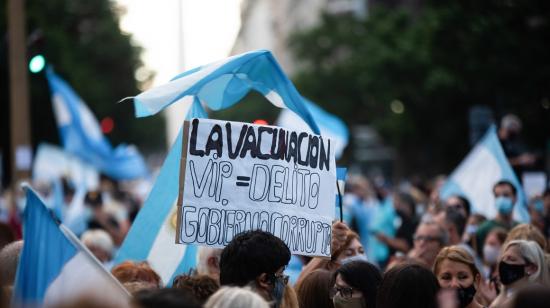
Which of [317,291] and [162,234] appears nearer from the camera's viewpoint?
[317,291]

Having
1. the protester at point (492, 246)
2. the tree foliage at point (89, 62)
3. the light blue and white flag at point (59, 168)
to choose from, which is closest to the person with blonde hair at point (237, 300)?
the protester at point (492, 246)

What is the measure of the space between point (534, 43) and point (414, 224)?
21305mm

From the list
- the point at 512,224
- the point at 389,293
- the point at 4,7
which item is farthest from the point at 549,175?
the point at 4,7

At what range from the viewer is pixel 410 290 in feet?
16.9

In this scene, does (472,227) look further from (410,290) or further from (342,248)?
(410,290)

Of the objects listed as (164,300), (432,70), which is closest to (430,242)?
(164,300)

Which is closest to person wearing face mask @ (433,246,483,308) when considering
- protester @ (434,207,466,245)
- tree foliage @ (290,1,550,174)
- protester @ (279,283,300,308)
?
protester @ (279,283,300,308)

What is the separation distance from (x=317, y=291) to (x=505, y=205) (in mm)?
4429

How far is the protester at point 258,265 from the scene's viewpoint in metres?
5.11

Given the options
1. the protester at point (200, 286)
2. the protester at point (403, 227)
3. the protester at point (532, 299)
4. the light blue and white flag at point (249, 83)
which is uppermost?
the light blue and white flag at point (249, 83)

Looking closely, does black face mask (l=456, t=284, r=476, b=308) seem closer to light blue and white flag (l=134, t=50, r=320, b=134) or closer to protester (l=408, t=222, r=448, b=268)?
light blue and white flag (l=134, t=50, r=320, b=134)

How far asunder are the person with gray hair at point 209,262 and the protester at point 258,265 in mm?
1576

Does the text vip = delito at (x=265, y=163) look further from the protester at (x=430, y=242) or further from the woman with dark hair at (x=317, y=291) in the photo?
the protester at (x=430, y=242)

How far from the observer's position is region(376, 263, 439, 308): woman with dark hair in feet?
16.9
